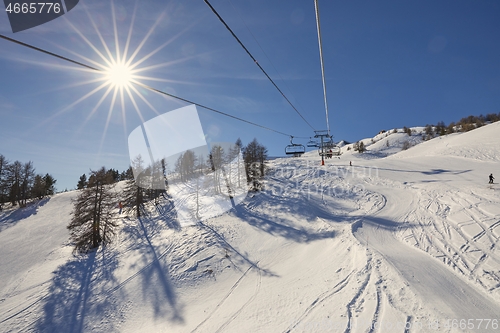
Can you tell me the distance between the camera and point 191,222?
83.2 ft

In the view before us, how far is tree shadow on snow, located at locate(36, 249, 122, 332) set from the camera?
12.0 m

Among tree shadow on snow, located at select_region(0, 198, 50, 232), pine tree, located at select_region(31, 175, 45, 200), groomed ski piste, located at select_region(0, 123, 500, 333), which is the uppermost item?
pine tree, located at select_region(31, 175, 45, 200)

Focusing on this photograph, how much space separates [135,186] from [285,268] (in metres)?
25.2

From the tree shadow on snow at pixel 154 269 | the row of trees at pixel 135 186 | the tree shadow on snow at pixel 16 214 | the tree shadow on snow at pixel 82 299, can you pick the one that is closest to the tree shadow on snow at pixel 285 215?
the row of trees at pixel 135 186

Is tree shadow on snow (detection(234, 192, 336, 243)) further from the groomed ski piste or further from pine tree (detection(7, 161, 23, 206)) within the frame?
pine tree (detection(7, 161, 23, 206))

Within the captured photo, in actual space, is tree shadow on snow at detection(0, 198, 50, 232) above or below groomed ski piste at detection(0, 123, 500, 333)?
above

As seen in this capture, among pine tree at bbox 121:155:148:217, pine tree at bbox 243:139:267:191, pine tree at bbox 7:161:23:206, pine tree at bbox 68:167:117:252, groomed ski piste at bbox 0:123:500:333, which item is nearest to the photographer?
groomed ski piste at bbox 0:123:500:333

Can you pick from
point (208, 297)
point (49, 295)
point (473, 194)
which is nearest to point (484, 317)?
point (208, 297)

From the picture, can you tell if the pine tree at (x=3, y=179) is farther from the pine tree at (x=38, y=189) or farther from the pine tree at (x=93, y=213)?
the pine tree at (x=93, y=213)

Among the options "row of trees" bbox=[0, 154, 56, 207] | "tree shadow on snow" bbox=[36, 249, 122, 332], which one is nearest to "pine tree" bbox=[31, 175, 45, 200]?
"row of trees" bbox=[0, 154, 56, 207]

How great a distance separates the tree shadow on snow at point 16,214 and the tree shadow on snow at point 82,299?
22.1 m

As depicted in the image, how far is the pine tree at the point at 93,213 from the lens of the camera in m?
22.2

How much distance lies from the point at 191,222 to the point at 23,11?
2364cm

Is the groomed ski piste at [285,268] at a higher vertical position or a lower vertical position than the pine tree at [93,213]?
lower
